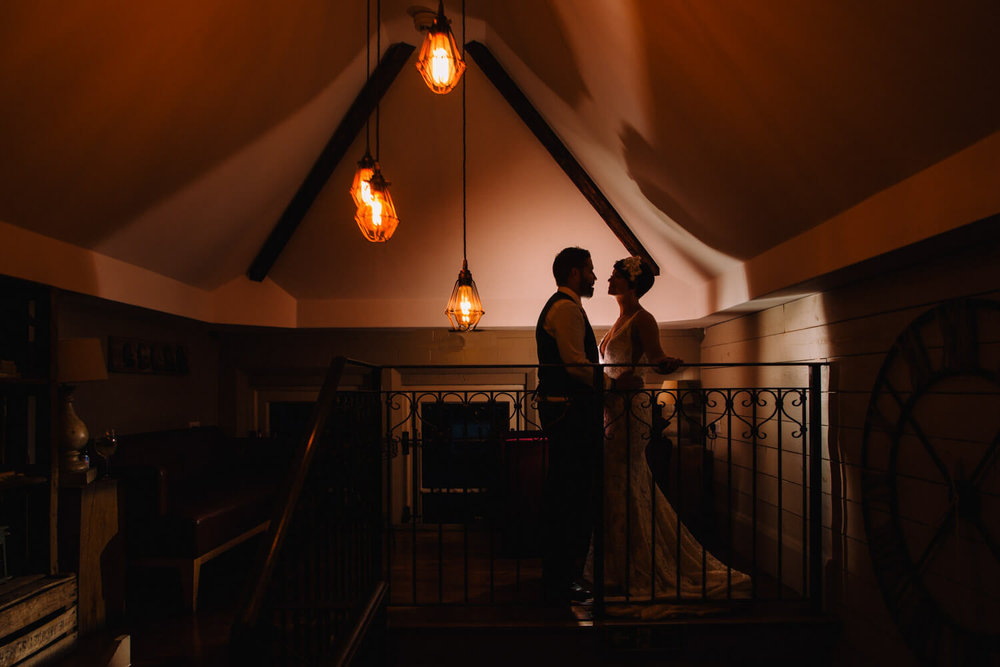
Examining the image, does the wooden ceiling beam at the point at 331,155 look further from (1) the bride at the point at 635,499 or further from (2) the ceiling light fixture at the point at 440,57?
(1) the bride at the point at 635,499

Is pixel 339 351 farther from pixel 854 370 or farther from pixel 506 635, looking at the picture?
pixel 854 370

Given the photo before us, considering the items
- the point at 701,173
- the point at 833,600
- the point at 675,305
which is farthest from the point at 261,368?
the point at 833,600

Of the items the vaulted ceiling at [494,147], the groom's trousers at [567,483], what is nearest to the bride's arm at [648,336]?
the groom's trousers at [567,483]

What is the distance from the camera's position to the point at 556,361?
9.63 ft

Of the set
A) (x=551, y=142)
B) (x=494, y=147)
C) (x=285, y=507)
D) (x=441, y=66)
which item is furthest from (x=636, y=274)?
(x=285, y=507)

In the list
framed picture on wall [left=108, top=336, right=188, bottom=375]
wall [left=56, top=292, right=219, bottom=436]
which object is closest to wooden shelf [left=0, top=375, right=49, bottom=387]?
wall [left=56, top=292, right=219, bottom=436]

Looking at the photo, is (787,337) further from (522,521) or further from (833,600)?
(522,521)

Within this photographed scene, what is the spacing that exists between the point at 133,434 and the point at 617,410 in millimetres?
3468

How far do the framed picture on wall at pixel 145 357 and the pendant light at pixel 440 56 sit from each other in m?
3.24

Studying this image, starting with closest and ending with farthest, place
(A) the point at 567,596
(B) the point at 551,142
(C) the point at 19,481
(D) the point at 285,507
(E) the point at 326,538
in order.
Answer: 1. (D) the point at 285,507
2. (E) the point at 326,538
3. (C) the point at 19,481
4. (A) the point at 567,596
5. (B) the point at 551,142

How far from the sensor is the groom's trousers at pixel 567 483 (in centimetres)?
292

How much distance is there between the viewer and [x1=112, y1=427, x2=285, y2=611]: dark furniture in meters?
3.41

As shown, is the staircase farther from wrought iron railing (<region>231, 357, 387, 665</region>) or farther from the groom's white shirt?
the groom's white shirt

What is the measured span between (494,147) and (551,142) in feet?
1.48
